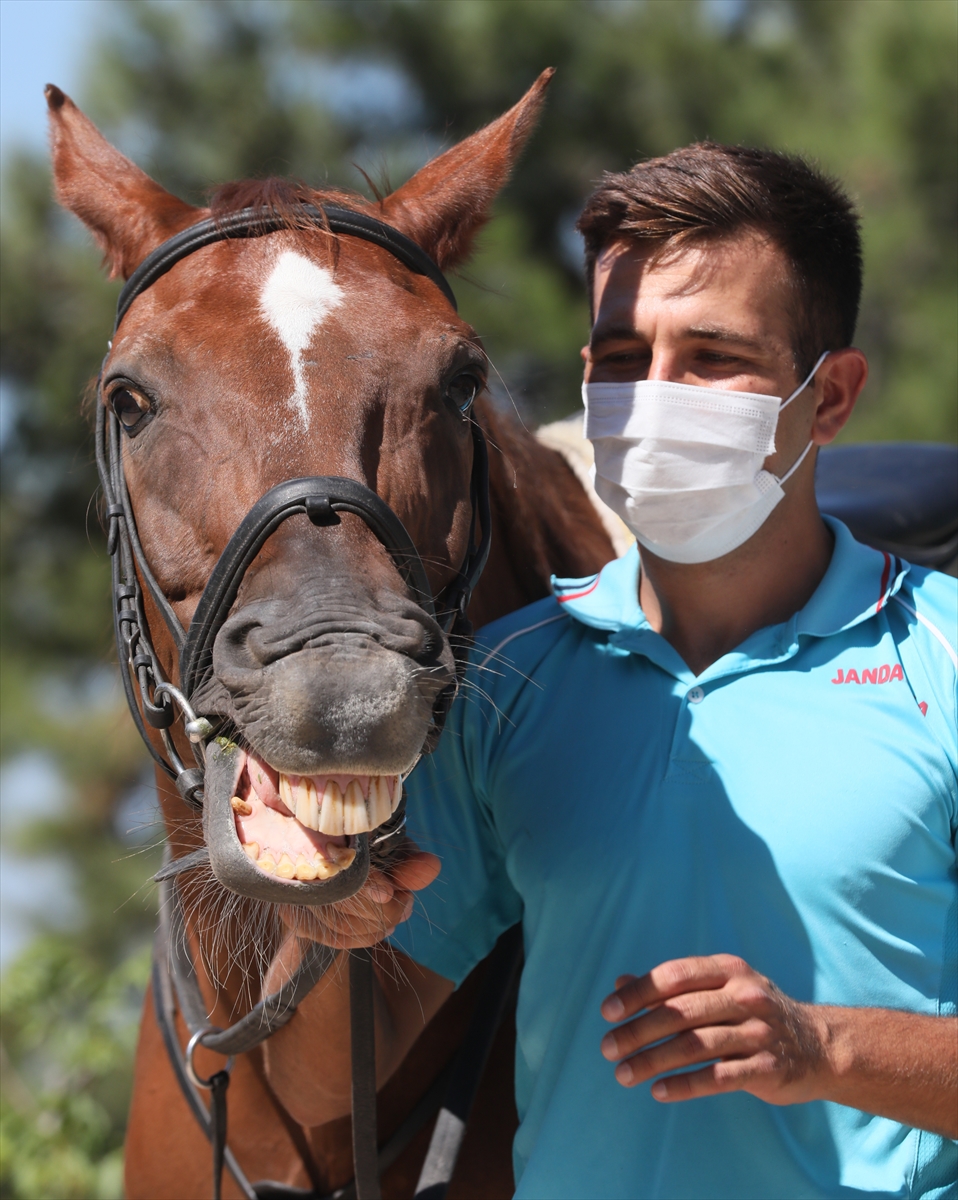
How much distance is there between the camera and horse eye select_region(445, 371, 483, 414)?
78.7 inches

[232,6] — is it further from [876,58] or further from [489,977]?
[489,977]

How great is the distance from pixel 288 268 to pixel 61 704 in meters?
6.30

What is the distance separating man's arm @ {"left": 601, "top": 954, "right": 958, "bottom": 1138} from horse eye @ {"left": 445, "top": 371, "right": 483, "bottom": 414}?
981 millimetres

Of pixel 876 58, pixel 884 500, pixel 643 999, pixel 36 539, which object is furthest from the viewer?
pixel 876 58

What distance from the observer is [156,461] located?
187 centimetres

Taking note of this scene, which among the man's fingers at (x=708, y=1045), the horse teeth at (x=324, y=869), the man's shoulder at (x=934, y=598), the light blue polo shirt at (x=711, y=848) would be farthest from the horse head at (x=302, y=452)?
the man's shoulder at (x=934, y=598)

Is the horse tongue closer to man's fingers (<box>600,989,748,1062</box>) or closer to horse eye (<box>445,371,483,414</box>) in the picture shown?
man's fingers (<box>600,989,748,1062</box>)

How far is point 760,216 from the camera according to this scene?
2.18m

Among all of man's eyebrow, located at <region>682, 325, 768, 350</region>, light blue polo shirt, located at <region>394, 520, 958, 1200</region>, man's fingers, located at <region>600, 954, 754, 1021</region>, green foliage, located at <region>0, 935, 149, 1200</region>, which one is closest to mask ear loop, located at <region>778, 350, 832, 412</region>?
man's eyebrow, located at <region>682, 325, 768, 350</region>

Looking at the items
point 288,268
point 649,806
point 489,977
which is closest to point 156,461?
point 288,268

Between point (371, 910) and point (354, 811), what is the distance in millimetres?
274

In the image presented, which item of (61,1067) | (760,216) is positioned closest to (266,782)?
(760,216)

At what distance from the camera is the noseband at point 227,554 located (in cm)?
165

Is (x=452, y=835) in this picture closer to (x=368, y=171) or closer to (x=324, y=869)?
(x=324, y=869)
